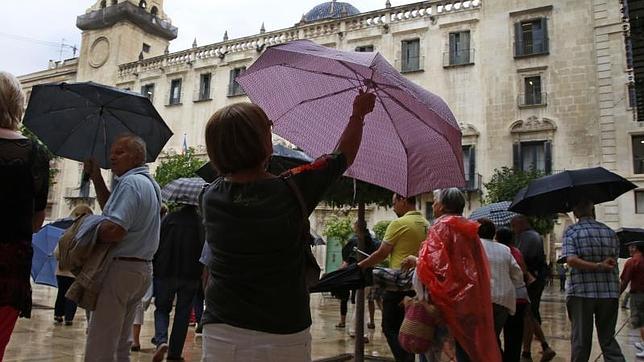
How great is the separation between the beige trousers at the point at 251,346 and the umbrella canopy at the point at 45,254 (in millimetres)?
8528

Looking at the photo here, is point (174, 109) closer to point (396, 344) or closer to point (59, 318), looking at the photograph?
point (59, 318)

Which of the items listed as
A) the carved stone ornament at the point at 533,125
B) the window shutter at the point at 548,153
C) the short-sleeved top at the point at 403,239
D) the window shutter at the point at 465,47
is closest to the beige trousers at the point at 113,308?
the short-sleeved top at the point at 403,239

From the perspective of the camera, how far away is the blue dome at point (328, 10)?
33.9 metres

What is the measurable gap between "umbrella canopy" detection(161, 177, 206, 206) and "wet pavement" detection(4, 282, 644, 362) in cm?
171

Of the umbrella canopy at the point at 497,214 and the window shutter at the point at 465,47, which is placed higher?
the window shutter at the point at 465,47

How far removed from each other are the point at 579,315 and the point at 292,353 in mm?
3988

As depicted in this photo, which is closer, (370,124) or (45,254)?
(370,124)

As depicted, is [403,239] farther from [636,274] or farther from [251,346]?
[636,274]

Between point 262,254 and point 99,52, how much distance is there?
38.6 m

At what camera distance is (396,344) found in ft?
16.8

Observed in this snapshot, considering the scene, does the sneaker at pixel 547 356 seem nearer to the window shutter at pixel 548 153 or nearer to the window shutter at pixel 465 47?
the window shutter at pixel 548 153

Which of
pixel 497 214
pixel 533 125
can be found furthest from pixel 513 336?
pixel 533 125

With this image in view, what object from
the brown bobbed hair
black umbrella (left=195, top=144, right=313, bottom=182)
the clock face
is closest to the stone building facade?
the clock face

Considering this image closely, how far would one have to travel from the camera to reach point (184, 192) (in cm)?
604
